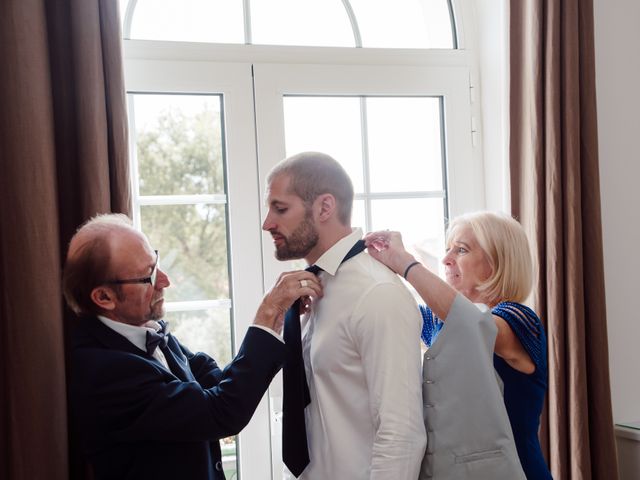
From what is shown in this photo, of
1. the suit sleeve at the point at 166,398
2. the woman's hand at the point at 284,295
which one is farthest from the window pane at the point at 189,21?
the suit sleeve at the point at 166,398

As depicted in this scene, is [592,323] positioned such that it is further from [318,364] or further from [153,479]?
[153,479]

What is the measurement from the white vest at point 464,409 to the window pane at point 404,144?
1.13 m

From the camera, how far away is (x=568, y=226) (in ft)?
7.82

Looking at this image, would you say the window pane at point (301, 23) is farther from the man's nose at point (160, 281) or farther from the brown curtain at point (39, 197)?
the man's nose at point (160, 281)

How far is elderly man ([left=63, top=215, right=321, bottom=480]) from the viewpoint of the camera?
1.53 metres

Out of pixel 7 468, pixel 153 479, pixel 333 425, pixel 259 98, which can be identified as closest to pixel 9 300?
pixel 7 468

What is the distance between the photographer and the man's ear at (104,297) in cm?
162

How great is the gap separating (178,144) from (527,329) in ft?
4.61

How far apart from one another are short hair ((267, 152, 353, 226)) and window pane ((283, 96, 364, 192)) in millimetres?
858

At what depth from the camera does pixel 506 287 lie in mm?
1840

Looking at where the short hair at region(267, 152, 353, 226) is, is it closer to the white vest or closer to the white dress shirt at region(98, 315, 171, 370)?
the white vest

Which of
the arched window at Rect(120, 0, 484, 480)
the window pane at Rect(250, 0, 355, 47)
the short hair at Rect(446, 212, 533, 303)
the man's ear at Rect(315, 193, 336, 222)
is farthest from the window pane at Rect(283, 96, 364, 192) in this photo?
the man's ear at Rect(315, 193, 336, 222)

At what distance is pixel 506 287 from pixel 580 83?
103cm

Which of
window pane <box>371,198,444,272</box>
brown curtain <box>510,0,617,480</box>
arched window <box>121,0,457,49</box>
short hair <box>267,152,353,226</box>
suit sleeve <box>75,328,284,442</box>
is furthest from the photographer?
window pane <box>371,198,444,272</box>
